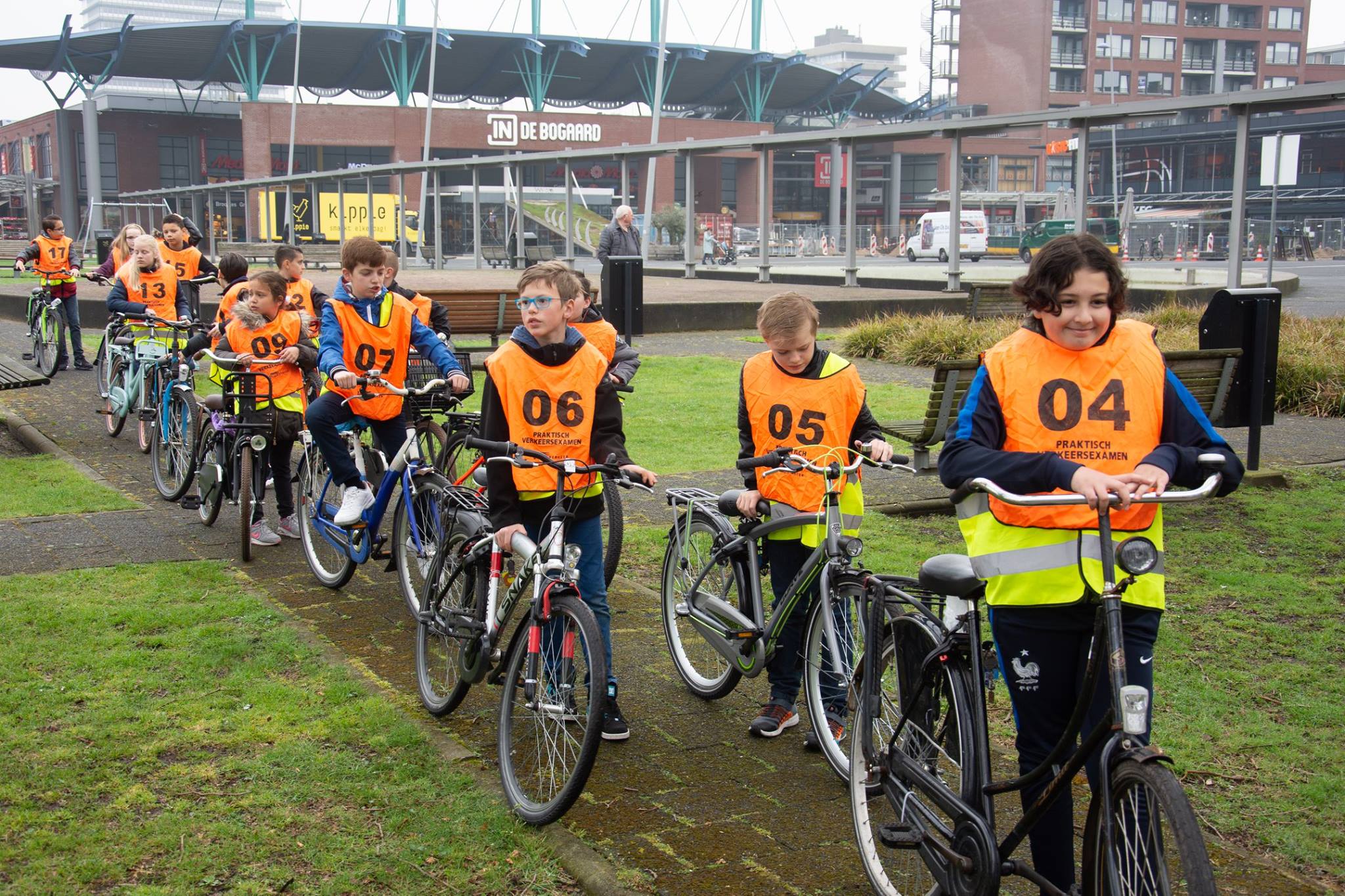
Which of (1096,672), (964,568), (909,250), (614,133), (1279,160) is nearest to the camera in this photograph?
(1096,672)

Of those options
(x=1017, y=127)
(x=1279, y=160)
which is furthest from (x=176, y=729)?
(x=1017, y=127)

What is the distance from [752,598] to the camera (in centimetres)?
480

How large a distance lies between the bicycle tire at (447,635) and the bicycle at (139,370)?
5.48m

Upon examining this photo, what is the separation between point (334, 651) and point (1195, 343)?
1047 centimetres

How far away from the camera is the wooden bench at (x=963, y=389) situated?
768 centimetres

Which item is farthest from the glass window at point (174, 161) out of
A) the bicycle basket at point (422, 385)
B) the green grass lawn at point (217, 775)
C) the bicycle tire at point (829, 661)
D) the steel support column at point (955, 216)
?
the bicycle tire at point (829, 661)

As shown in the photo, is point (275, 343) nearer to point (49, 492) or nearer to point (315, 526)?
point (315, 526)

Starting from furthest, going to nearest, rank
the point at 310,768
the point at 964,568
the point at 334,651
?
the point at 334,651 < the point at 310,768 < the point at 964,568

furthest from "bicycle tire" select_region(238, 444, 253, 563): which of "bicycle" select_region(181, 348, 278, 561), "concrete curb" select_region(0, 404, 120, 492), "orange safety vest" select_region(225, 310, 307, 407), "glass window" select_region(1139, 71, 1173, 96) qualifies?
"glass window" select_region(1139, 71, 1173, 96)

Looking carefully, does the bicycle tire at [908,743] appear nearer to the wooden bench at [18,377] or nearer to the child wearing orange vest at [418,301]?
the child wearing orange vest at [418,301]

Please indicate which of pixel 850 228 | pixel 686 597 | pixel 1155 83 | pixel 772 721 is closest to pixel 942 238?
pixel 850 228

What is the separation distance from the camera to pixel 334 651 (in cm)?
571

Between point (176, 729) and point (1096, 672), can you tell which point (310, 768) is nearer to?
point (176, 729)

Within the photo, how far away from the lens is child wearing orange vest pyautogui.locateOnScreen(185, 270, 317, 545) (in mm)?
7742
